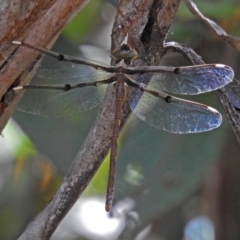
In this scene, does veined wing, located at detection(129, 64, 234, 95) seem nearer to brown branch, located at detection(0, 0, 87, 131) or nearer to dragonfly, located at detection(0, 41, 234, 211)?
dragonfly, located at detection(0, 41, 234, 211)

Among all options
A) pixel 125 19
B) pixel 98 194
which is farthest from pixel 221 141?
pixel 125 19

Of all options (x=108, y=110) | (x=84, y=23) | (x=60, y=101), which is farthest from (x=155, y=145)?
(x=108, y=110)

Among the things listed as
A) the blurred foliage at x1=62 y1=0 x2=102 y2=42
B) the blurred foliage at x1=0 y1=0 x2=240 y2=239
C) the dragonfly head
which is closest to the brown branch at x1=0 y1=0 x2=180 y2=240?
the dragonfly head

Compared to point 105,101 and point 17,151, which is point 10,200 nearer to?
point 17,151

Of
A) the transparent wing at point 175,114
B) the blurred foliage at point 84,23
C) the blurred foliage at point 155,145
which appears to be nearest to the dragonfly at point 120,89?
the transparent wing at point 175,114

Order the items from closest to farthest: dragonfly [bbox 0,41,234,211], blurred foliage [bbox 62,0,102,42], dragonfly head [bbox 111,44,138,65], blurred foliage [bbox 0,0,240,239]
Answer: dragonfly head [bbox 111,44,138,65], dragonfly [bbox 0,41,234,211], blurred foliage [bbox 0,0,240,239], blurred foliage [bbox 62,0,102,42]

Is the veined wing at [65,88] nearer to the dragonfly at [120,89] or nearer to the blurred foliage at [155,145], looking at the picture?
the dragonfly at [120,89]
